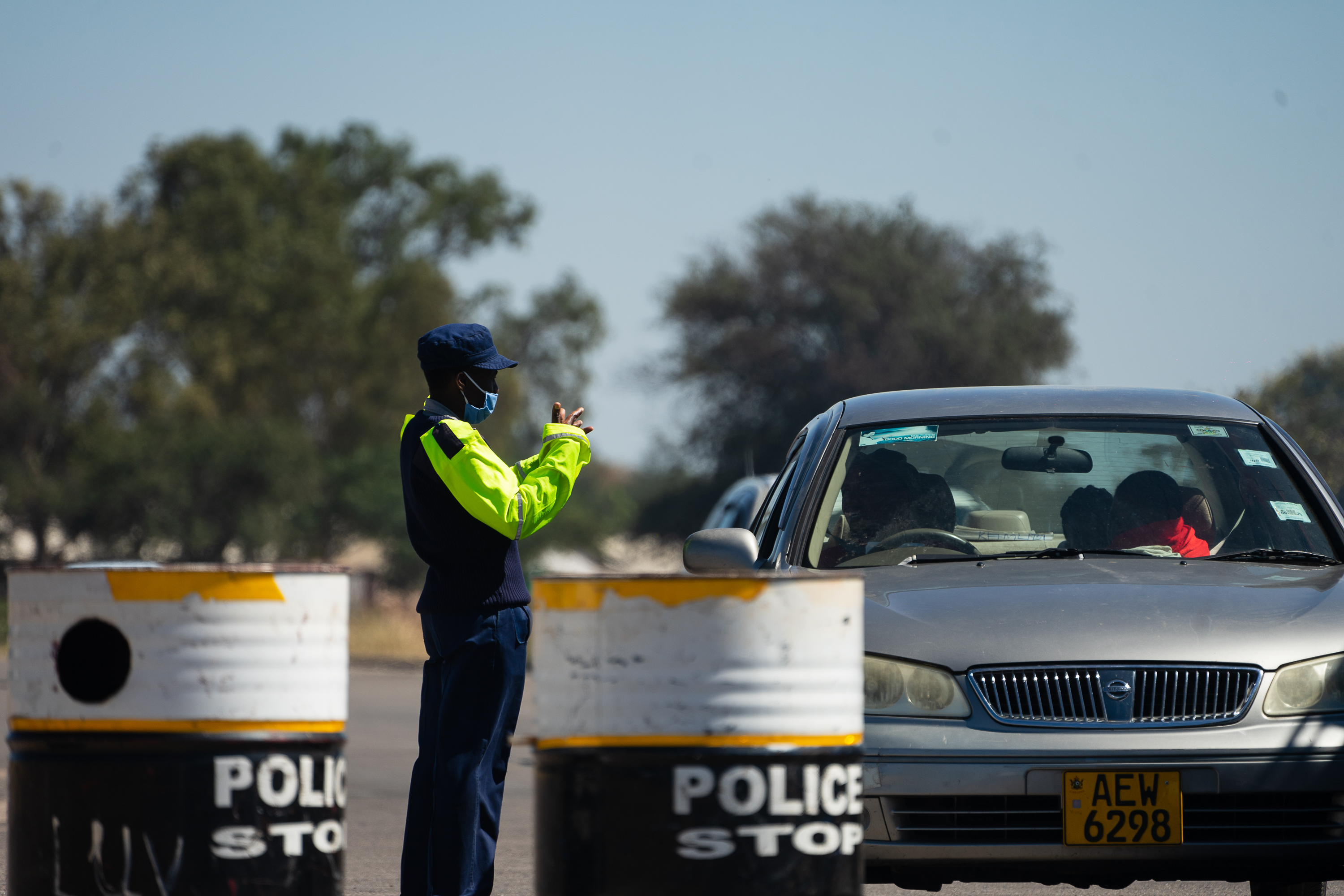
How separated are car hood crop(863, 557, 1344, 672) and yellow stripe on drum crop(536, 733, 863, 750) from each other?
4.98ft

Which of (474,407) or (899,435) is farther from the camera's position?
(899,435)

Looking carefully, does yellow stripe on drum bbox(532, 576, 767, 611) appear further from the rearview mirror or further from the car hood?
the rearview mirror

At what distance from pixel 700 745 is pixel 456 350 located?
252 centimetres

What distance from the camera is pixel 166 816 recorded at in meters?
3.55

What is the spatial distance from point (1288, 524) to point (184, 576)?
12.4 feet

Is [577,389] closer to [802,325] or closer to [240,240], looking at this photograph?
[240,240]

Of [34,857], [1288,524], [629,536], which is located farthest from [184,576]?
[629,536]

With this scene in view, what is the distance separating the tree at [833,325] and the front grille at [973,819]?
29818 mm

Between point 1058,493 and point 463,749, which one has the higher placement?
point 1058,493

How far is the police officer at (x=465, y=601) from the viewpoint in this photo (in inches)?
211

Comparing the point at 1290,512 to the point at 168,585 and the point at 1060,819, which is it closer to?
the point at 1060,819

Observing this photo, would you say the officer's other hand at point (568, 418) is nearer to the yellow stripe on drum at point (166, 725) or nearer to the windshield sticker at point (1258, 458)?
the yellow stripe on drum at point (166, 725)

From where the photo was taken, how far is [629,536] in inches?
1608

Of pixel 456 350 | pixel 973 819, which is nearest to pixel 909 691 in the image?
pixel 973 819
